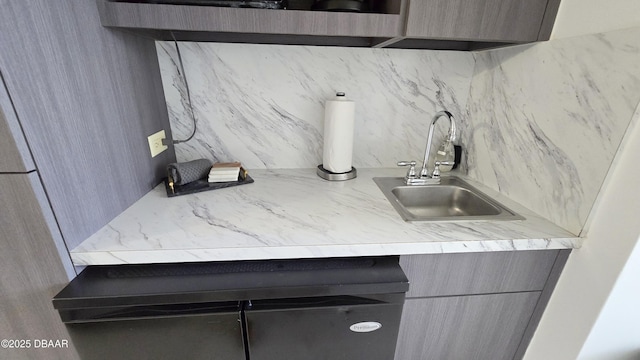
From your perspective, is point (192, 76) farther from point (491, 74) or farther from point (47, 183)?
A: point (491, 74)

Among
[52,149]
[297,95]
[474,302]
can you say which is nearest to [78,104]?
[52,149]

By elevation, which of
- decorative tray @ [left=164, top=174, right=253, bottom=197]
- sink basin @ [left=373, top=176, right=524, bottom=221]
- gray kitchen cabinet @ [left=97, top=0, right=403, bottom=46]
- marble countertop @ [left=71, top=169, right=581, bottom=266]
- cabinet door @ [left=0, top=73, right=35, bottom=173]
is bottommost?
sink basin @ [left=373, top=176, right=524, bottom=221]

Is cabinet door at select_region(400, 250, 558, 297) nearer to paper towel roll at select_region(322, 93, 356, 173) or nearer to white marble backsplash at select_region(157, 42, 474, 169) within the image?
paper towel roll at select_region(322, 93, 356, 173)

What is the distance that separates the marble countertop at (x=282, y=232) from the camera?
2.31 ft

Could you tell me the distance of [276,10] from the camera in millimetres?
810

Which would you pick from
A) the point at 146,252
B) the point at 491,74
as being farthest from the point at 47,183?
the point at 491,74

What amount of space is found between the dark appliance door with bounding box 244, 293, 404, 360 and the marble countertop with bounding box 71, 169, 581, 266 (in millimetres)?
132

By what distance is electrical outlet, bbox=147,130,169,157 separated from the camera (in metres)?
1.04

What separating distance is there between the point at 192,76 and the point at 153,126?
0.28 meters

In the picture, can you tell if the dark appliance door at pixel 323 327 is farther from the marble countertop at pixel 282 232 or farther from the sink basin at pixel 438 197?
the sink basin at pixel 438 197

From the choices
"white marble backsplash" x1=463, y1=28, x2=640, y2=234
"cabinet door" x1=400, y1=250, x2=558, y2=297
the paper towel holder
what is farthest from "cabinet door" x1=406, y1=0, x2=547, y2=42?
"cabinet door" x1=400, y1=250, x2=558, y2=297

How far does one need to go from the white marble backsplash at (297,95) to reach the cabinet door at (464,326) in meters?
0.76

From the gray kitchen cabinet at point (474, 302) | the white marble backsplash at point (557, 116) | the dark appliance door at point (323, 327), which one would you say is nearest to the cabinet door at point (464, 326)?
the gray kitchen cabinet at point (474, 302)

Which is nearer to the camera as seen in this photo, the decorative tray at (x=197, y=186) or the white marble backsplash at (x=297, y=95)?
the decorative tray at (x=197, y=186)
